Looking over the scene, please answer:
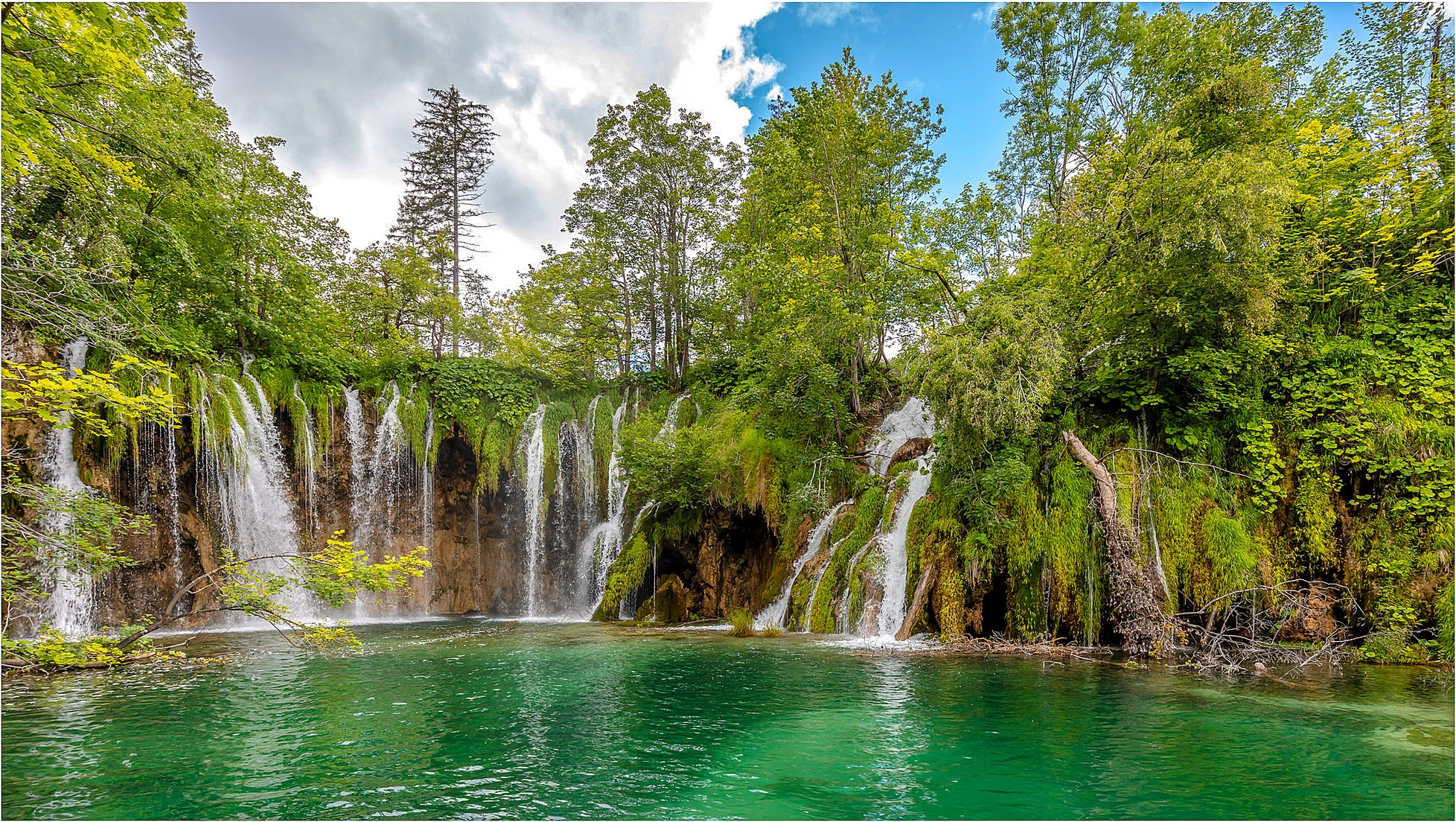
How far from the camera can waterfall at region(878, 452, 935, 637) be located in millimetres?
13562

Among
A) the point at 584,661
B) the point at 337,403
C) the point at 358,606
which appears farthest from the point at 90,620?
the point at 584,661

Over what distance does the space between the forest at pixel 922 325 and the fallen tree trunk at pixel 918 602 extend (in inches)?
2.5

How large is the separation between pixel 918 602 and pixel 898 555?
4.69ft

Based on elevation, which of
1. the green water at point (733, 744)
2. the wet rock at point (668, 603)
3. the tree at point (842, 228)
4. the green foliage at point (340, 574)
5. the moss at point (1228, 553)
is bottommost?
the wet rock at point (668, 603)

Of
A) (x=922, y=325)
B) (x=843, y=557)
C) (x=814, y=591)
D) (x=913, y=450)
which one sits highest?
(x=922, y=325)

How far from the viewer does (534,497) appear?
23234 millimetres

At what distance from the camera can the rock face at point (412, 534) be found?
16594 millimetres

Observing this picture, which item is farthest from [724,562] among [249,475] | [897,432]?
[249,475]

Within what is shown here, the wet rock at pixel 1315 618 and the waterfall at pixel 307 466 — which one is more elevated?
the waterfall at pixel 307 466

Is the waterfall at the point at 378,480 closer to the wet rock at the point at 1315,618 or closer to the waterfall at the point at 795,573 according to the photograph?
the waterfall at the point at 795,573

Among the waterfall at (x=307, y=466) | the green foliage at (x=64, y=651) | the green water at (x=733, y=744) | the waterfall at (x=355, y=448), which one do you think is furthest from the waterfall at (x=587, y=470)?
the green foliage at (x=64, y=651)

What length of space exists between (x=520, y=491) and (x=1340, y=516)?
22.2m

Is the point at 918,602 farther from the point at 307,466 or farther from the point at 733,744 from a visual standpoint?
the point at 307,466

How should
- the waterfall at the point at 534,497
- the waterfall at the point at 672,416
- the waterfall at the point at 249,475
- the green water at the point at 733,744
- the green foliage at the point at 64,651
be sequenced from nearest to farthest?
the green foliage at the point at 64,651, the green water at the point at 733,744, the waterfall at the point at 249,475, the waterfall at the point at 534,497, the waterfall at the point at 672,416
